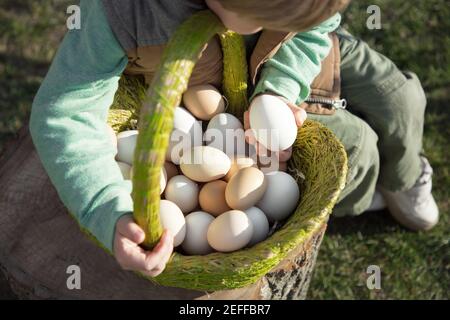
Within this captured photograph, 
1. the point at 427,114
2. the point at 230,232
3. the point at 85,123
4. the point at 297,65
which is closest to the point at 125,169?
the point at 85,123

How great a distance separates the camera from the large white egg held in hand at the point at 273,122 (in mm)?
1267

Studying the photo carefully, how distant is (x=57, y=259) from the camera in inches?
55.2

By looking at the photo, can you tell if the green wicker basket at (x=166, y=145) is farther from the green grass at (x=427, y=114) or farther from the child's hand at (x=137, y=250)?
the green grass at (x=427, y=114)

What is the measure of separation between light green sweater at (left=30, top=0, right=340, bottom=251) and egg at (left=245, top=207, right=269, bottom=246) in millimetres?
245

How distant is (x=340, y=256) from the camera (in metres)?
1.89

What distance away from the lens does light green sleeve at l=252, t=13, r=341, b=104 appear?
1.33 meters

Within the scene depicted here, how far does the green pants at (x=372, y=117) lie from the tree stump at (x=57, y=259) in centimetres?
22

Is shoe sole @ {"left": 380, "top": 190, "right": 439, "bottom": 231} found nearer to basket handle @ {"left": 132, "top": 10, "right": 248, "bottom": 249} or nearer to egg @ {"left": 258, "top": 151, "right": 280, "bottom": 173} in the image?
egg @ {"left": 258, "top": 151, "right": 280, "bottom": 173}

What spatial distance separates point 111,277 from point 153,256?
15.9 inches

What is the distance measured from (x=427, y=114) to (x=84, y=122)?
1268 millimetres

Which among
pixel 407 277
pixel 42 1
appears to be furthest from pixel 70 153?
pixel 42 1

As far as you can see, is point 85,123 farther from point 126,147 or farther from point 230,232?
point 230,232

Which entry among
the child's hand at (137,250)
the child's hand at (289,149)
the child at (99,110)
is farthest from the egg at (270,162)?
the child's hand at (137,250)

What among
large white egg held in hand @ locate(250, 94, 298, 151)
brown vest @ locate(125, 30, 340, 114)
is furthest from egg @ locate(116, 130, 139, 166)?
large white egg held in hand @ locate(250, 94, 298, 151)
